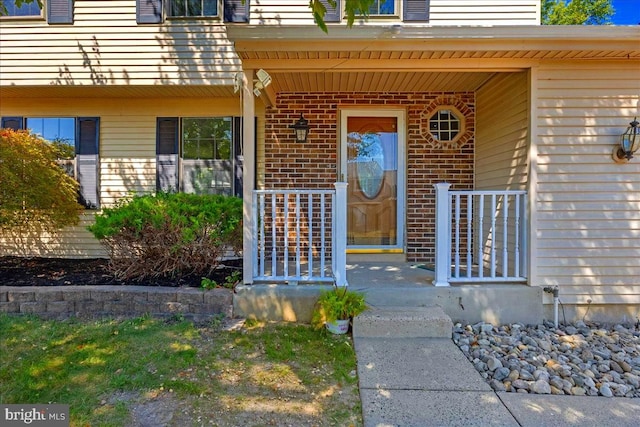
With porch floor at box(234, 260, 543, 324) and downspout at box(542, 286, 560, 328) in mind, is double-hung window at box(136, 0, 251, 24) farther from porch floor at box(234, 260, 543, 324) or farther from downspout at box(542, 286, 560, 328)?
downspout at box(542, 286, 560, 328)

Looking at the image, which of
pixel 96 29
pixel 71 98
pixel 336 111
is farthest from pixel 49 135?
pixel 336 111

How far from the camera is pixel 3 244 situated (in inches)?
219

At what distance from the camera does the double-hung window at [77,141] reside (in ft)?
18.2

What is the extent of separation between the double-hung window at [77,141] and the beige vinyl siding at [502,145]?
5.41 metres

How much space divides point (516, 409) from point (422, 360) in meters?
0.71

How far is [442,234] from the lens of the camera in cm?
364

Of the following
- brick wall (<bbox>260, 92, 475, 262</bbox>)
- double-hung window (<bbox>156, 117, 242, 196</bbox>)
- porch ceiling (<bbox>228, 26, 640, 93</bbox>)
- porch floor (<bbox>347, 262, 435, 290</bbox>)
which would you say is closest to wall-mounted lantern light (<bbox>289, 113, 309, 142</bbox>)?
brick wall (<bbox>260, 92, 475, 262</bbox>)

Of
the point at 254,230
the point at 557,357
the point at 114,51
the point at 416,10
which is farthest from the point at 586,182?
the point at 114,51

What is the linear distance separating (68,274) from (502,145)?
5.19 m

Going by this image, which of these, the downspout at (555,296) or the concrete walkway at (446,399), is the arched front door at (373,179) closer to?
the downspout at (555,296)

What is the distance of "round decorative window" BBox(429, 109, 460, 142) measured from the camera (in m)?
5.07

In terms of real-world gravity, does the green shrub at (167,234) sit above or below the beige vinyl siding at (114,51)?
below

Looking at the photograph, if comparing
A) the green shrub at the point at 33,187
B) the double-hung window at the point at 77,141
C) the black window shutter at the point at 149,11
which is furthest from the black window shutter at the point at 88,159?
the black window shutter at the point at 149,11

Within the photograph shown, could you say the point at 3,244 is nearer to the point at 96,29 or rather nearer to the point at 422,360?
the point at 96,29
